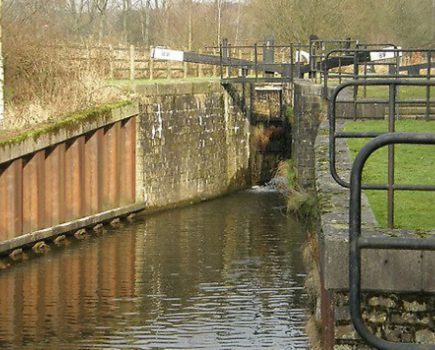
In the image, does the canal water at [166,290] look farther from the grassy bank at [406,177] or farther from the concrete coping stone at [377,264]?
the concrete coping stone at [377,264]

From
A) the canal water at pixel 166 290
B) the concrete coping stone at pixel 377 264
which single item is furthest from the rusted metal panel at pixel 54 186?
the concrete coping stone at pixel 377 264

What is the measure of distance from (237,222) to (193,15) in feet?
97.1

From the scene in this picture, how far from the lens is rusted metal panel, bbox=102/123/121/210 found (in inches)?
942

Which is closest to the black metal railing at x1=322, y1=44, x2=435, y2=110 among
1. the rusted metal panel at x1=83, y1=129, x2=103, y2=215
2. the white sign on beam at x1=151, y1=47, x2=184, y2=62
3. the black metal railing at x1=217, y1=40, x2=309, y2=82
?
the black metal railing at x1=217, y1=40, x2=309, y2=82

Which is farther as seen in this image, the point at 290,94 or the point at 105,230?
the point at 290,94

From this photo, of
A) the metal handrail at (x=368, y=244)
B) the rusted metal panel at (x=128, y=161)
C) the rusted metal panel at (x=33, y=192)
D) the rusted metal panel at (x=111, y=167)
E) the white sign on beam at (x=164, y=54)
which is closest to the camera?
the metal handrail at (x=368, y=244)

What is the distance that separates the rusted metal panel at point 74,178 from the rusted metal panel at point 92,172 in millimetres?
261

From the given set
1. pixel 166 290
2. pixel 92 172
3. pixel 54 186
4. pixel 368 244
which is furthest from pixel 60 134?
pixel 368 244

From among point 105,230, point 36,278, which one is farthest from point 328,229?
point 105,230

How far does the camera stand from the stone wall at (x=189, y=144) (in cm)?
2589

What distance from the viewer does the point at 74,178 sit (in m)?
22.3

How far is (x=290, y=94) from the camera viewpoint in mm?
32344

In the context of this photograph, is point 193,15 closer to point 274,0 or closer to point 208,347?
point 274,0

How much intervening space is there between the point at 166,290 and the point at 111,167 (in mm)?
7607
